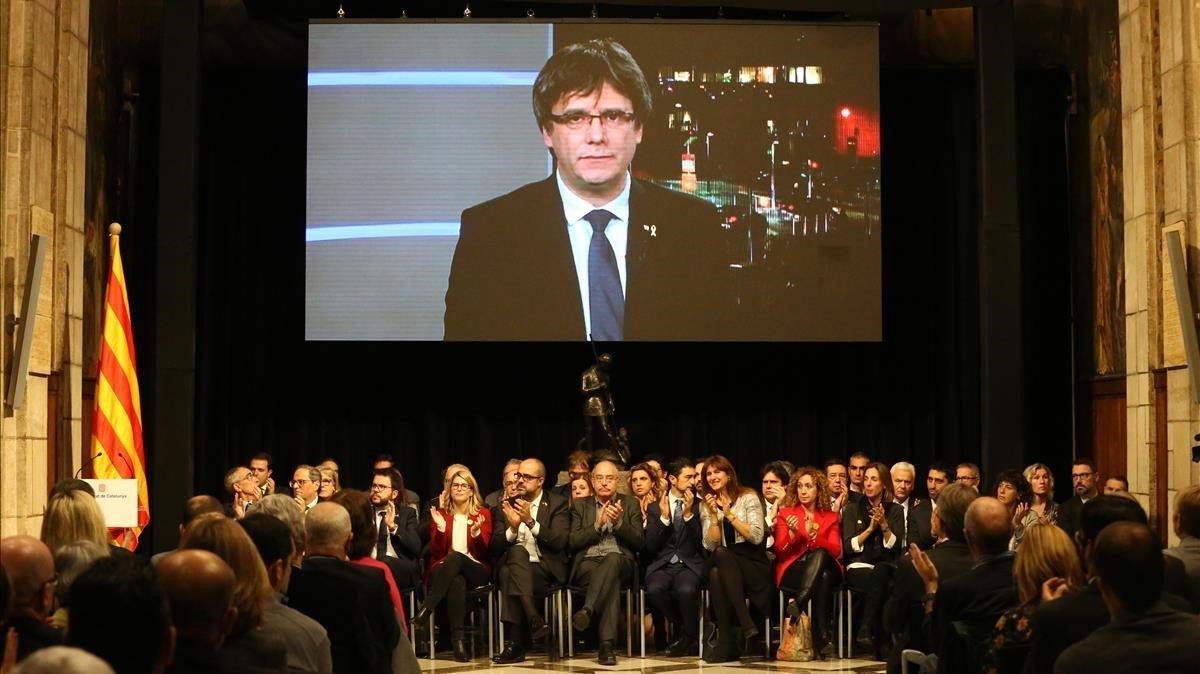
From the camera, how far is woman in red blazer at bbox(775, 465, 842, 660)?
8594 millimetres

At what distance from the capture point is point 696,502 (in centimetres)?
891

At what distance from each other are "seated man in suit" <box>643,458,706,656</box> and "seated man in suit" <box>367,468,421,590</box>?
1.37 meters

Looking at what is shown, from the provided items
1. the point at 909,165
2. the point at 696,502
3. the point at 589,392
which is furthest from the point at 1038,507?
the point at 909,165

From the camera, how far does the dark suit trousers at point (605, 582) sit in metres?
8.53

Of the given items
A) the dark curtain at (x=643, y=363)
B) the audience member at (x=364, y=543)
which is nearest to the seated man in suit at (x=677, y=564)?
the dark curtain at (x=643, y=363)

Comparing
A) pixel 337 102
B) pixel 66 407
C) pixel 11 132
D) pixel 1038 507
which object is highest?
pixel 337 102

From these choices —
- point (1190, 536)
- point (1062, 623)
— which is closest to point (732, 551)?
point (1190, 536)

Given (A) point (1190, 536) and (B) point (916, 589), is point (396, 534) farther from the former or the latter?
(A) point (1190, 536)

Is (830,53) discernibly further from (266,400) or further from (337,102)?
(266,400)

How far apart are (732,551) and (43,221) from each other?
14.3ft

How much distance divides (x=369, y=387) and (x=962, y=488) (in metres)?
8.32

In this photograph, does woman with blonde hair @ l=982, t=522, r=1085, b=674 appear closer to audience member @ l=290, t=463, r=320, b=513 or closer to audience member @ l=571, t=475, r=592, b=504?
audience member @ l=571, t=475, r=592, b=504

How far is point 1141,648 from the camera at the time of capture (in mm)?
2936

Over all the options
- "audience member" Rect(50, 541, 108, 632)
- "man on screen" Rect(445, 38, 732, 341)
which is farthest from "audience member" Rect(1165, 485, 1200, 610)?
"man on screen" Rect(445, 38, 732, 341)
